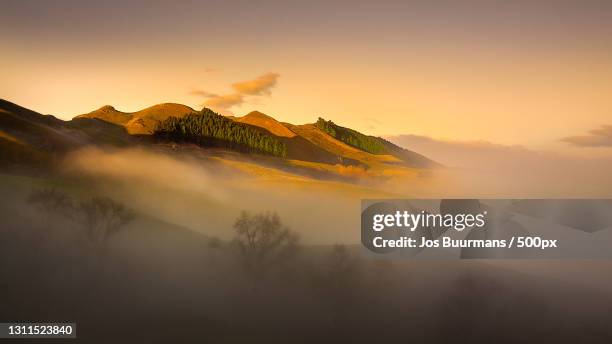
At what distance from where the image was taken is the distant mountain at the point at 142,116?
28.3 feet

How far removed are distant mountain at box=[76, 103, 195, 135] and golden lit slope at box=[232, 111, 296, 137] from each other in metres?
0.90

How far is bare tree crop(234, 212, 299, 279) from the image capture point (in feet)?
28.3

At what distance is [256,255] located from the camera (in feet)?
28.5

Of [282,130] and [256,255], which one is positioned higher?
[282,130]

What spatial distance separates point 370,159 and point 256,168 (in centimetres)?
177

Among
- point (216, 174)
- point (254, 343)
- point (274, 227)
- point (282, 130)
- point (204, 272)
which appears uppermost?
point (282, 130)

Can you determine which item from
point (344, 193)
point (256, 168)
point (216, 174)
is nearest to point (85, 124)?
point (216, 174)

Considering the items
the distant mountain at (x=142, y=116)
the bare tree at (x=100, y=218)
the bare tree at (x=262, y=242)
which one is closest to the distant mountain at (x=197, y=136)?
the distant mountain at (x=142, y=116)

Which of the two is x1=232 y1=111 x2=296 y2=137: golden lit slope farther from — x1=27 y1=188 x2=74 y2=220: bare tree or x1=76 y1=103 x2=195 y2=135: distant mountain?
x1=27 y1=188 x2=74 y2=220: bare tree

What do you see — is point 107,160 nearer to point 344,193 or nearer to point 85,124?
point 85,124

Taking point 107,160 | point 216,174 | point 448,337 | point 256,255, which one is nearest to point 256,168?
point 216,174

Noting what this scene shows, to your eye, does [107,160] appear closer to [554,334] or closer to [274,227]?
[274,227]

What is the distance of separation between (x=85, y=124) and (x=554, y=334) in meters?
7.83

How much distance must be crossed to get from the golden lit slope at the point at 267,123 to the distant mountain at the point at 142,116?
898 mm
